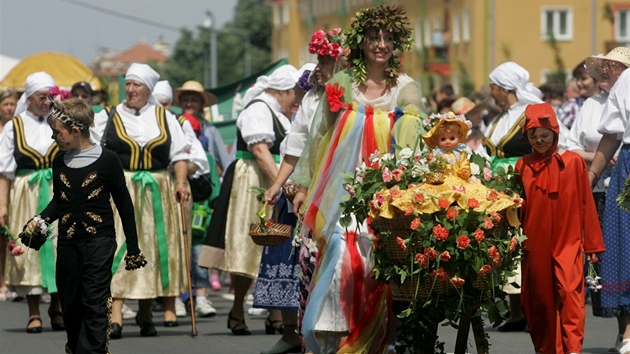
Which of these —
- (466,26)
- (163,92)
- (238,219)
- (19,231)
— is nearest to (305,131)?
(238,219)

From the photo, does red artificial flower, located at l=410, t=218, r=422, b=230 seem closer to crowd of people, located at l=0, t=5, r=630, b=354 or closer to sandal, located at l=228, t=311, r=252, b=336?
crowd of people, located at l=0, t=5, r=630, b=354

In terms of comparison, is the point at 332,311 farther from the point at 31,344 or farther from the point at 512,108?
the point at 512,108

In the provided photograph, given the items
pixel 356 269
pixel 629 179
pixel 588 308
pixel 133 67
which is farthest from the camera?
pixel 588 308

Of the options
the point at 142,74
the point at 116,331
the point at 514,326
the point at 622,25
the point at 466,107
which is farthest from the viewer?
the point at 622,25

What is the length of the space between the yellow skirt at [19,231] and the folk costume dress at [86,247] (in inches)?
134

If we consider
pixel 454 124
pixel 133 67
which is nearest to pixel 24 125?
pixel 133 67

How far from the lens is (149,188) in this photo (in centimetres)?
1305

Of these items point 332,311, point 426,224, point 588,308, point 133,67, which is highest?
point 133,67

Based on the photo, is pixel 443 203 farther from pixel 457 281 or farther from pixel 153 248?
pixel 153 248

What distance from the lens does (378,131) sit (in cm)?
989

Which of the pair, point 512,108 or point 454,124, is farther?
point 512,108

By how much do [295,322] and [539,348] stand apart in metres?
2.38

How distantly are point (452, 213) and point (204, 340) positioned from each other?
4178 mm

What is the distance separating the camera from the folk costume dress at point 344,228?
32.0ft
